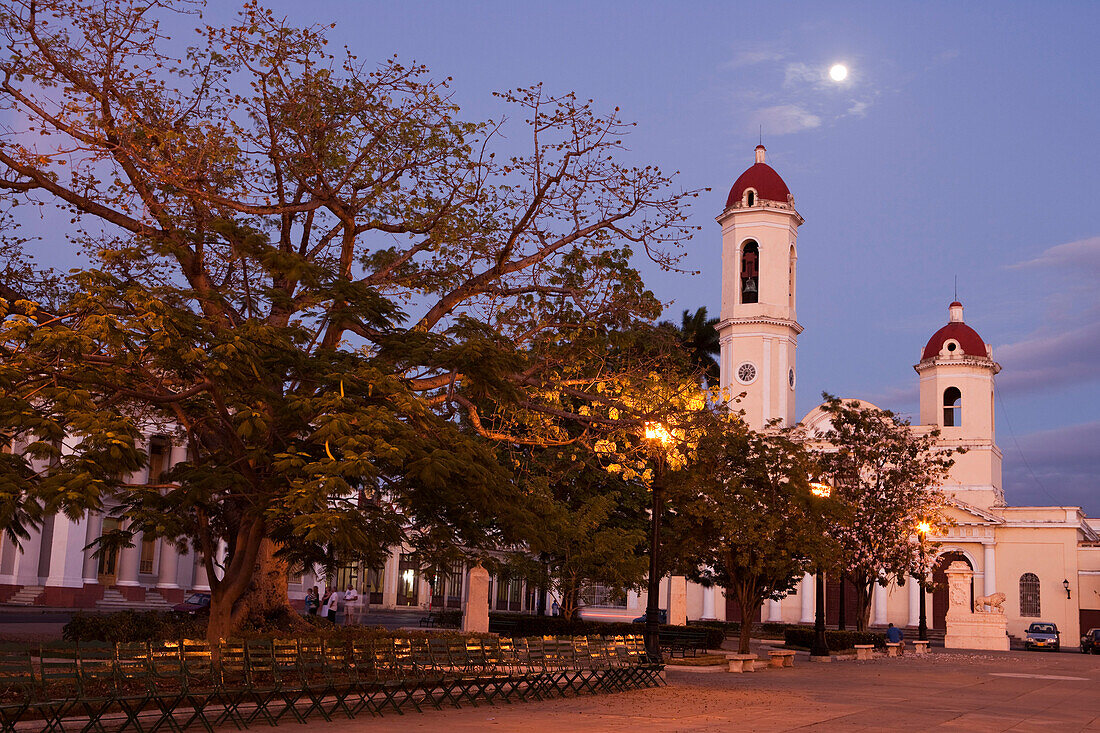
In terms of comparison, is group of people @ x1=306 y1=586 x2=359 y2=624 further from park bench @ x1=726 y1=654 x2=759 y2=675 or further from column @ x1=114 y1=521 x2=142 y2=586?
column @ x1=114 y1=521 x2=142 y2=586

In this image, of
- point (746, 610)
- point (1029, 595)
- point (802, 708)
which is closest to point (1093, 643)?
point (1029, 595)

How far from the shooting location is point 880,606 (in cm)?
6662

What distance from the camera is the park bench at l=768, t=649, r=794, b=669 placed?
102 feet

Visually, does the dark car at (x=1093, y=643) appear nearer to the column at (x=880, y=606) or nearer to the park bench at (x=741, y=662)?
the column at (x=880, y=606)

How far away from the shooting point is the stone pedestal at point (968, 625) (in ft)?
167

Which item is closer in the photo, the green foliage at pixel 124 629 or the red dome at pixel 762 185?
the green foliage at pixel 124 629

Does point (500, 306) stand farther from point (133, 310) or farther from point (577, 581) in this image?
point (577, 581)

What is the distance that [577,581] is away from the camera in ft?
116

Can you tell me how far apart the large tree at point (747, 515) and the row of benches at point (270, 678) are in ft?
37.4

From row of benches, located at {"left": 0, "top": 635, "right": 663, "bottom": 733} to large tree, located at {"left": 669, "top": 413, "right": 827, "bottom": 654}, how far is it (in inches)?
449

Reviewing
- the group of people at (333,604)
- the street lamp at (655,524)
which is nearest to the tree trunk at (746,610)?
Result: the street lamp at (655,524)

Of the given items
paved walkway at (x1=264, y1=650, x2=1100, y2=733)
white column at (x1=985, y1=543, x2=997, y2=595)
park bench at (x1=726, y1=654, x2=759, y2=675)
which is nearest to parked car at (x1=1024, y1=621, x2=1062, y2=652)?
white column at (x1=985, y1=543, x2=997, y2=595)

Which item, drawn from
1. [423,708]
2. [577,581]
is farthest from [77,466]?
[577,581]

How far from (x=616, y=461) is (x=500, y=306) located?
386cm
